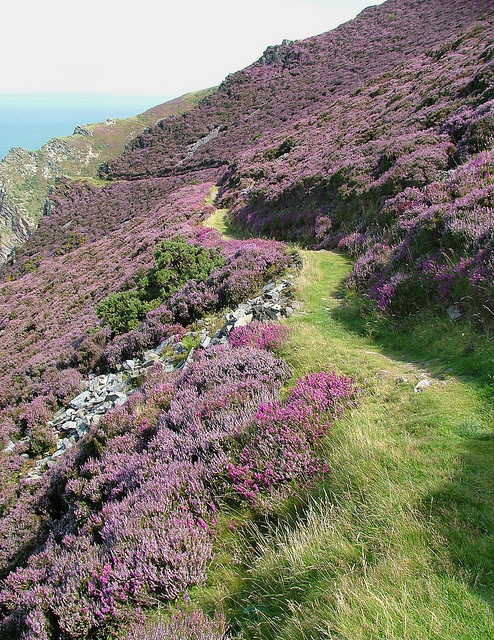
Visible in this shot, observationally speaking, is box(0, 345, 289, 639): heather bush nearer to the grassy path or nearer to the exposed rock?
the grassy path

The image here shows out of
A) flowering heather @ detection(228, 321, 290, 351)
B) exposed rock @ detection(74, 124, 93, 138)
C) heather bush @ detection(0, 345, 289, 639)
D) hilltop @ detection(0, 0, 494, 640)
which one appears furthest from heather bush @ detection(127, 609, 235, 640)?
exposed rock @ detection(74, 124, 93, 138)

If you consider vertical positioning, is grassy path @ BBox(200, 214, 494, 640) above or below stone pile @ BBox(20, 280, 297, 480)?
above

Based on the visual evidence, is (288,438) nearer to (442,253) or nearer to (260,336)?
(260,336)

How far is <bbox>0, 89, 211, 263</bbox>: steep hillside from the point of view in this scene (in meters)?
126

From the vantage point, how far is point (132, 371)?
1136 centimetres

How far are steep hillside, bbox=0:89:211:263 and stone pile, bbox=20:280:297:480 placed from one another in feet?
417

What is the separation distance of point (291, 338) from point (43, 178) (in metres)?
165

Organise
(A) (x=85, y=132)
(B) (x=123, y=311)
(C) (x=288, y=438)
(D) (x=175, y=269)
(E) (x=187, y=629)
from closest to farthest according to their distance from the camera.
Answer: (E) (x=187, y=629) → (C) (x=288, y=438) → (B) (x=123, y=311) → (D) (x=175, y=269) → (A) (x=85, y=132)

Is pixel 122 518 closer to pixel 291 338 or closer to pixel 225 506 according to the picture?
pixel 225 506

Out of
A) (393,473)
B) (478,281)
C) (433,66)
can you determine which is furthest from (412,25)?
(393,473)

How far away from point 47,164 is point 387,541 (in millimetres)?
176053

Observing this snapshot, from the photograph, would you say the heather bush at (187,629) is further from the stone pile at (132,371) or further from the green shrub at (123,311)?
the green shrub at (123,311)

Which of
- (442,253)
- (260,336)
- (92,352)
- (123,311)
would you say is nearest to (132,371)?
(92,352)

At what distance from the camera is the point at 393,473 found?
3414 millimetres
